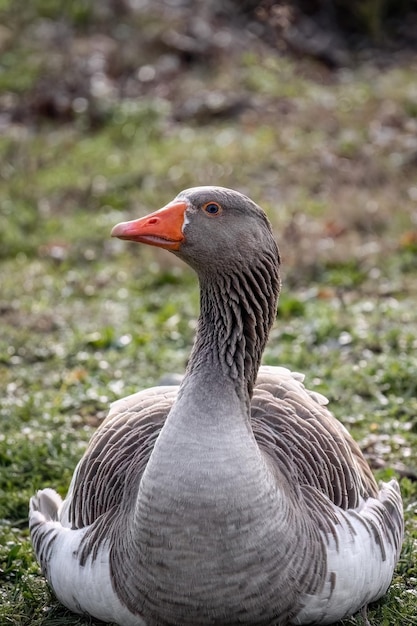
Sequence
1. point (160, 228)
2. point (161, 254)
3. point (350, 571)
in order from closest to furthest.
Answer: point (160, 228), point (350, 571), point (161, 254)

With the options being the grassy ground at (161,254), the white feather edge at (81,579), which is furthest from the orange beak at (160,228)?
the grassy ground at (161,254)

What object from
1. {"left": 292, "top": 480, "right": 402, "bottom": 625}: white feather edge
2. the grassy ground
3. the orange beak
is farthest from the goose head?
the grassy ground

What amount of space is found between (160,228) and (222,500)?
105cm

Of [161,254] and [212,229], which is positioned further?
[161,254]

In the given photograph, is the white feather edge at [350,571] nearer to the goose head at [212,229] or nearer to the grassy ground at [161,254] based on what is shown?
the grassy ground at [161,254]

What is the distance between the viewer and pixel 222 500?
3713 millimetres

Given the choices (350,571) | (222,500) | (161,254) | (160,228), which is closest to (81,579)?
(222,500)

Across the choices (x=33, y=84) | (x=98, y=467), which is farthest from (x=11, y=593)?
(x=33, y=84)

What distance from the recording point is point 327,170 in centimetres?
1158

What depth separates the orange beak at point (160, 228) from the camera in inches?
151

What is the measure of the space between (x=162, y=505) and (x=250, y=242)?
1071 mm

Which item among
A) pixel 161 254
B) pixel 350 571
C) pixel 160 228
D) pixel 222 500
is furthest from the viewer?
pixel 161 254

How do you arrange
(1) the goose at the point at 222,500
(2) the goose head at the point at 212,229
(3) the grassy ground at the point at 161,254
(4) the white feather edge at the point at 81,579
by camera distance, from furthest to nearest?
(3) the grassy ground at the point at 161,254 < (4) the white feather edge at the point at 81,579 < (2) the goose head at the point at 212,229 < (1) the goose at the point at 222,500

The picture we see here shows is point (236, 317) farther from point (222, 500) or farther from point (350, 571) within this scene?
point (350, 571)
